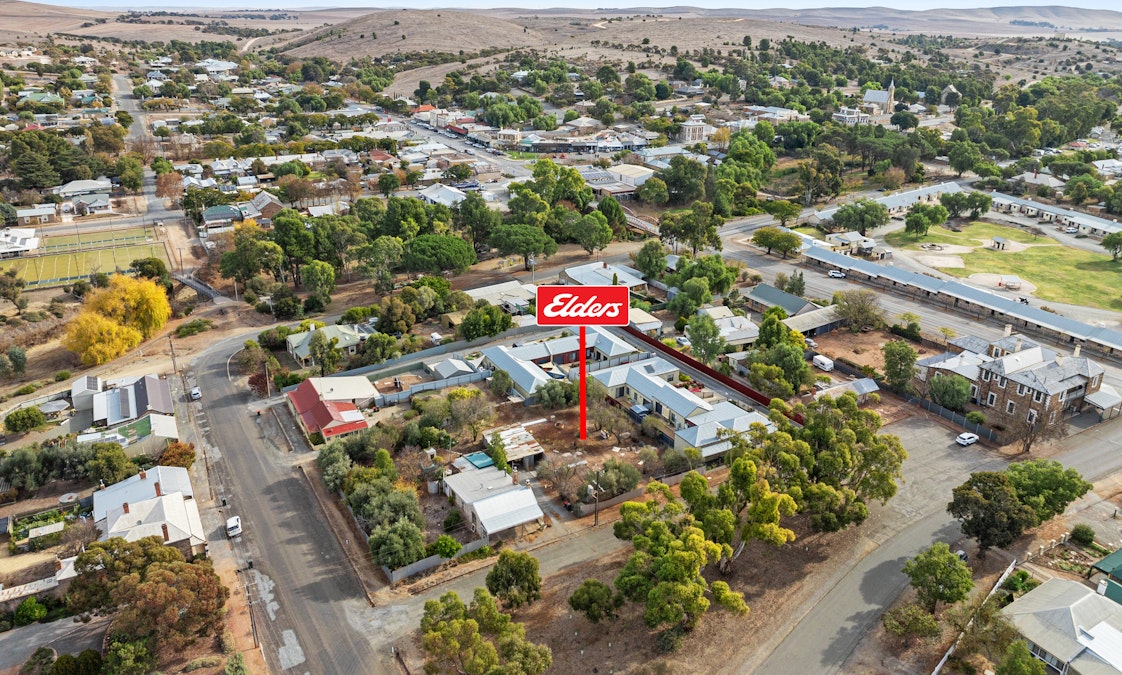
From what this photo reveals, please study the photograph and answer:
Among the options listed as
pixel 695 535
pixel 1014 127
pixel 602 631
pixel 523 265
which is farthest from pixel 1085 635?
pixel 1014 127

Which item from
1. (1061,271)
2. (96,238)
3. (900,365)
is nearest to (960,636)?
(900,365)

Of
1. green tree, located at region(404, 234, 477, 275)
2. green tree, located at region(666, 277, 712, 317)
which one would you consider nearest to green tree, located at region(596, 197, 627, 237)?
green tree, located at region(404, 234, 477, 275)

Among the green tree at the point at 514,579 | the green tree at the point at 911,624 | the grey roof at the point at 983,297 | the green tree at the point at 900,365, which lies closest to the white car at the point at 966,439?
the green tree at the point at 900,365

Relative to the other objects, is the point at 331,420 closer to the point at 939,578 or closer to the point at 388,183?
the point at 939,578

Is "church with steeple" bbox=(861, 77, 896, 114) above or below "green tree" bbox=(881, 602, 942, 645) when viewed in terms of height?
above

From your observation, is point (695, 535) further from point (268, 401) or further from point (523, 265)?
point (523, 265)

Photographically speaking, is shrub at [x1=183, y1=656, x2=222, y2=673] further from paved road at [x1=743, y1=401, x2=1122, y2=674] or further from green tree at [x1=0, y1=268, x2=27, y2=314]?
green tree at [x1=0, y1=268, x2=27, y2=314]

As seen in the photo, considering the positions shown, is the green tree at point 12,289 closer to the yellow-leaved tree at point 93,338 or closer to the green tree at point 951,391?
the yellow-leaved tree at point 93,338

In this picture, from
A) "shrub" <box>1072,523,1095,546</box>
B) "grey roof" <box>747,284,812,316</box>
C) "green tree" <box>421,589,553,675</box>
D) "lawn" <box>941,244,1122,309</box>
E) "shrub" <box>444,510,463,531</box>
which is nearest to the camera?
"green tree" <box>421,589,553,675</box>
